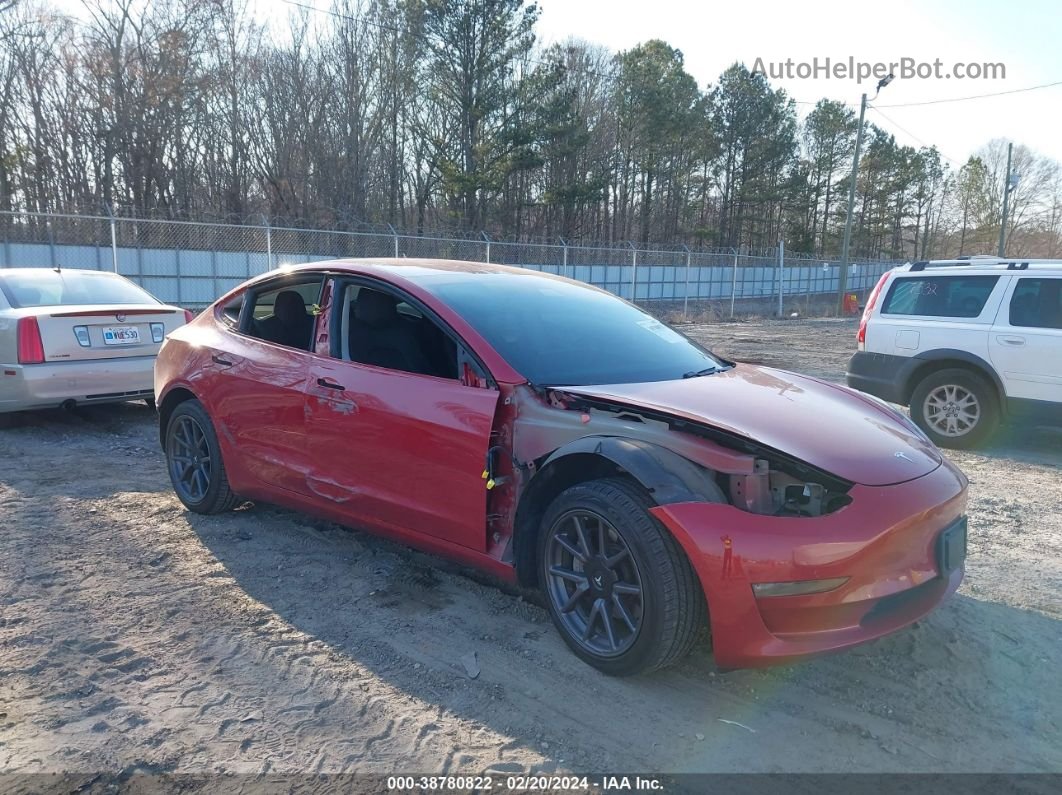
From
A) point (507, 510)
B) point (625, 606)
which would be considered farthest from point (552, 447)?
point (625, 606)

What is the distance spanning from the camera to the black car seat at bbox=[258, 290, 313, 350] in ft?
13.9

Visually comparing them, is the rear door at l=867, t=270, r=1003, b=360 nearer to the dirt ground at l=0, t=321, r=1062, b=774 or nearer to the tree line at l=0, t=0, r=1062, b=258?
the dirt ground at l=0, t=321, r=1062, b=774

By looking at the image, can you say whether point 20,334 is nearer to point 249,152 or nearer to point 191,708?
point 191,708

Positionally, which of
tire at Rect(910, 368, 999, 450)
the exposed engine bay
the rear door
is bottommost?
tire at Rect(910, 368, 999, 450)

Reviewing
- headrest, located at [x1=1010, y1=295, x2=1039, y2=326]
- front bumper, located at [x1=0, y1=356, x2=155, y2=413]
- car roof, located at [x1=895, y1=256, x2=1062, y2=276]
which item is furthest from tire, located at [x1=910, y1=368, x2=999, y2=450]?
front bumper, located at [x1=0, y1=356, x2=155, y2=413]

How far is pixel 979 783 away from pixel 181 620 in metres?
3.16

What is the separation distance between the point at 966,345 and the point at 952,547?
4987 millimetres

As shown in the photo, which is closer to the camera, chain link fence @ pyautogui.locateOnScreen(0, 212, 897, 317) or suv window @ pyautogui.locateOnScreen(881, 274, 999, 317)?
suv window @ pyautogui.locateOnScreen(881, 274, 999, 317)

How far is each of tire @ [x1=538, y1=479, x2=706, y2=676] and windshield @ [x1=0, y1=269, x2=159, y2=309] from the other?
614 centimetres

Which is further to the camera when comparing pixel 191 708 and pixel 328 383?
pixel 328 383

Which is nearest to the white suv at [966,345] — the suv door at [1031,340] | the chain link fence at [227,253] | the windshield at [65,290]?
the suv door at [1031,340]

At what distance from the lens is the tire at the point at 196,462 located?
15.5ft

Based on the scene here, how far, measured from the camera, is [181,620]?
349cm

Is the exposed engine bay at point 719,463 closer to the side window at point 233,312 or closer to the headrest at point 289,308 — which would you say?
the headrest at point 289,308
